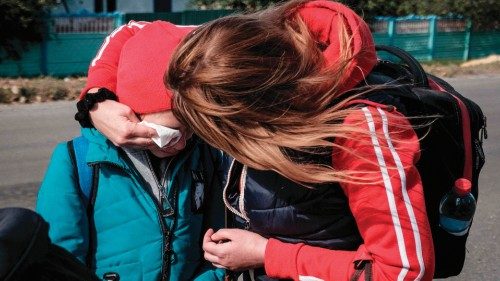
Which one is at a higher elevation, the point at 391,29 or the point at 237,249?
the point at 237,249

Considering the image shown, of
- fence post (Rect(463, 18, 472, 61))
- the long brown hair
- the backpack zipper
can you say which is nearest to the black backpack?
the long brown hair

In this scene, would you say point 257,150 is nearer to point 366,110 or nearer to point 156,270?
point 366,110

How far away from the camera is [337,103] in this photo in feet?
5.68

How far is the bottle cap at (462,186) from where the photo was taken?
180 cm

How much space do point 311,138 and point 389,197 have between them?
224mm

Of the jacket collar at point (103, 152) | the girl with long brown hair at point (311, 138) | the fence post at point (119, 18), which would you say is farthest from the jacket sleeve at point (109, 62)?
the fence post at point (119, 18)

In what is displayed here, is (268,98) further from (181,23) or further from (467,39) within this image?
(467,39)

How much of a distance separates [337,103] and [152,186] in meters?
0.68

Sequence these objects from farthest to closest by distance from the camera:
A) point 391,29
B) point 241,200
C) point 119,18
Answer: point 391,29 → point 119,18 → point 241,200

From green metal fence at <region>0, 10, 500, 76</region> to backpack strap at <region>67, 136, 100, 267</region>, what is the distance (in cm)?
1331

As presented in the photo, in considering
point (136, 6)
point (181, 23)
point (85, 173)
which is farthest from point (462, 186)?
point (136, 6)

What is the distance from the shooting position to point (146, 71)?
6.53ft

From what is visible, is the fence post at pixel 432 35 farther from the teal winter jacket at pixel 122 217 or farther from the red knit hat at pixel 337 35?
the red knit hat at pixel 337 35

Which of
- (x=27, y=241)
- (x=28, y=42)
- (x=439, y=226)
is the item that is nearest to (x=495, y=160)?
(x=439, y=226)
